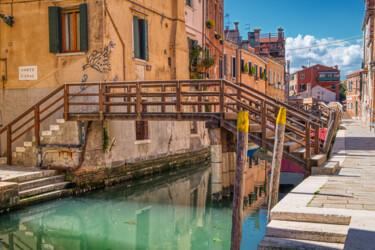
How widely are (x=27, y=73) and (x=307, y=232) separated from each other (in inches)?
438

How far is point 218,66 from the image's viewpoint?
2328 cm

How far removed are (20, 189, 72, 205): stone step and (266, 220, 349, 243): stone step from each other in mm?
6878

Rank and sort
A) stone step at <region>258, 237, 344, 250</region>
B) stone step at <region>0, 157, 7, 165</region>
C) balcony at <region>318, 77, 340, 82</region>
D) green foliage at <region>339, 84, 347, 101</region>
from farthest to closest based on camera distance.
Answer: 1. green foliage at <region>339, 84, 347, 101</region>
2. balcony at <region>318, 77, 340, 82</region>
3. stone step at <region>0, 157, 7, 165</region>
4. stone step at <region>258, 237, 344, 250</region>

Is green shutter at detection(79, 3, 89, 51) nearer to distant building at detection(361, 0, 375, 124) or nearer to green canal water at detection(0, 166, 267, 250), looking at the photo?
green canal water at detection(0, 166, 267, 250)

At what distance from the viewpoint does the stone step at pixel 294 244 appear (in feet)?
15.9

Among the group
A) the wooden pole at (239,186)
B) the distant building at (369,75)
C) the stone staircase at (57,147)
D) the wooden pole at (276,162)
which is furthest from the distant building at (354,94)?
the wooden pole at (239,186)

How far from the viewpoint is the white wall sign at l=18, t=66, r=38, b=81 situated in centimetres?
1356

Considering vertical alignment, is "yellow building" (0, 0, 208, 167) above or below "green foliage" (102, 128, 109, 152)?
above

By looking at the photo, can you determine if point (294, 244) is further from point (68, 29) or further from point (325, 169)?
point (68, 29)

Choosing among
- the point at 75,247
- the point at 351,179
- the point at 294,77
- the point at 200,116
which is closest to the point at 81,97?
the point at 200,116

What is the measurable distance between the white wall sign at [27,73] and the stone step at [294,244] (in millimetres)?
10639

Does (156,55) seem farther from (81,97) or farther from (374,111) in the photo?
(374,111)

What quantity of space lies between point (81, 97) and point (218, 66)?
460 inches

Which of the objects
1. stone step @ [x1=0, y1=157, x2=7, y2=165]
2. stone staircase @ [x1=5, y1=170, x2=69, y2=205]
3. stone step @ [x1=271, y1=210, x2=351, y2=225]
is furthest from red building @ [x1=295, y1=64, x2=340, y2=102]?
stone step @ [x1=271, y1=210, x2=351, y2=225]
